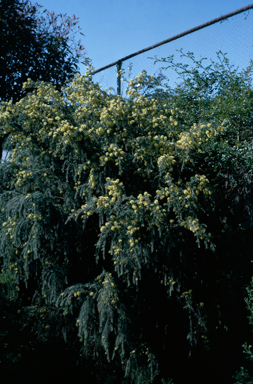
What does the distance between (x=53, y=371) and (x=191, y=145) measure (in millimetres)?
2882

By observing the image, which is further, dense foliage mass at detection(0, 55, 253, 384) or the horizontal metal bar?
the horizontal metal bar

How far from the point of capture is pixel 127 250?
3502 millimetres

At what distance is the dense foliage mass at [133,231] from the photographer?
3.68m

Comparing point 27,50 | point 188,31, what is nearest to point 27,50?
point 27,50

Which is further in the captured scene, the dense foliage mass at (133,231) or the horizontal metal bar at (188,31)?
the horizontal metal bar at (188,31)

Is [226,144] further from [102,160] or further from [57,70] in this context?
[57,70]

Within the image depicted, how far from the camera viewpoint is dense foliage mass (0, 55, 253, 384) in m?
3.68

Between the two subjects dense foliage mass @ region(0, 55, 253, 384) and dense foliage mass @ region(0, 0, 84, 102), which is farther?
dense foliage mass @ region(0, 0, 84, 102)

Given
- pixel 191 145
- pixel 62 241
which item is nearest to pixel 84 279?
pixel 62 241

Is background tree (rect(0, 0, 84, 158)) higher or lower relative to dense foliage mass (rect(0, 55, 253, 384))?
higher

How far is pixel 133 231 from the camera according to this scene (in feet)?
11.2

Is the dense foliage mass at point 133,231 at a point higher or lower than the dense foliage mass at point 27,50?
lower

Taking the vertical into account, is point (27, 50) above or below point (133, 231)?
above

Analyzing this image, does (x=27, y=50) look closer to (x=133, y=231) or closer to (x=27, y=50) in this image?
(x=27, y=50)
